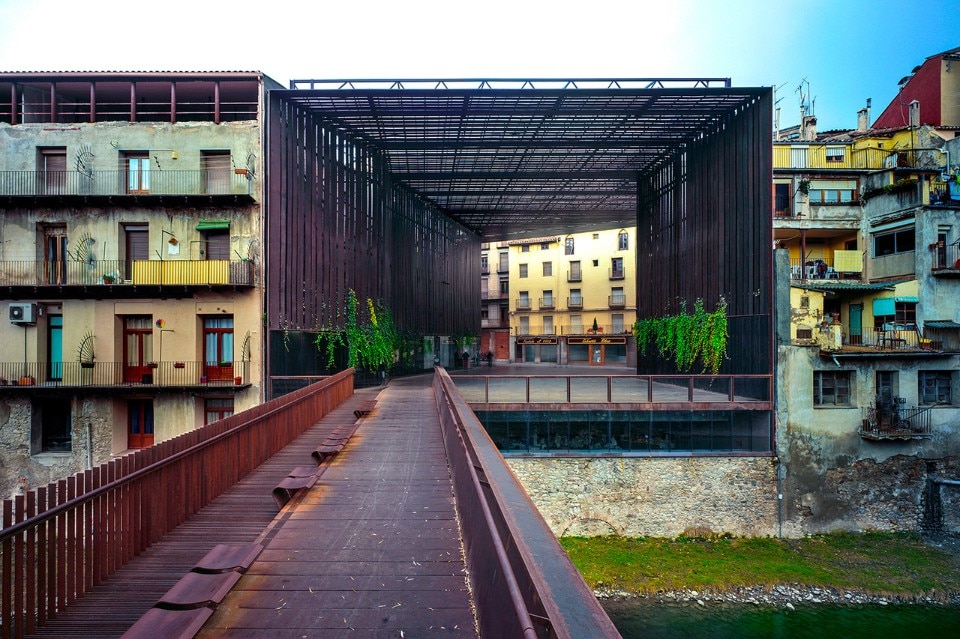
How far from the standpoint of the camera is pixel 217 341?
18.9 meters

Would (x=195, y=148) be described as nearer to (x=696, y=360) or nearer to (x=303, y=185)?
(x=303, y=185)

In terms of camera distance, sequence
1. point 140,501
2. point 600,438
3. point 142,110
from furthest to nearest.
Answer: point 142,110 → point 600,438 → point 140,501

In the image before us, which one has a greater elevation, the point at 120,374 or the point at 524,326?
the point at 524,326

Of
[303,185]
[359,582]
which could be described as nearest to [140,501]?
[359,582]

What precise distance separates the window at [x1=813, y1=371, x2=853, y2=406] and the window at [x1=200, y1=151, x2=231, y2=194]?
887 inches

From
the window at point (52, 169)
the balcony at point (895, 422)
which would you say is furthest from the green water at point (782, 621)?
the window at point (52, 169)

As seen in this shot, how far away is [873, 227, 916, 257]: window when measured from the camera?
22891mm

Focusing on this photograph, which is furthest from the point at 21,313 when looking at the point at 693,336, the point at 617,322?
the point at 617,322

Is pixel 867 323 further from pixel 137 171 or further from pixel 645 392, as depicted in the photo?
pixel 137 171

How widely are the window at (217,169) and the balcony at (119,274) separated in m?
2.90

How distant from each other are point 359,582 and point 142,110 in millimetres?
22876

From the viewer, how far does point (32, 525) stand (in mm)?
3219

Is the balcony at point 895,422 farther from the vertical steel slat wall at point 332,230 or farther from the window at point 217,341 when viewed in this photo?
the window at point 217,341

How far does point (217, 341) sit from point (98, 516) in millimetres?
16422
